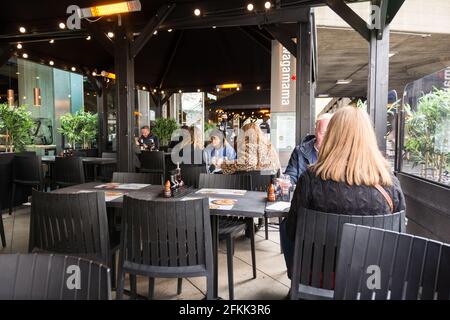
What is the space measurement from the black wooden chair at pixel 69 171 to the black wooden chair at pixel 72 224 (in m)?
3.22

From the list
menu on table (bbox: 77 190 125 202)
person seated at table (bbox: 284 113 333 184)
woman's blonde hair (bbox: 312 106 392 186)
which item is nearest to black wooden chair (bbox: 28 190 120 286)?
menu on table (bbox: 77 190 125 202)

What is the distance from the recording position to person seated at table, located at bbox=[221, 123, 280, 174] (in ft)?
14.9


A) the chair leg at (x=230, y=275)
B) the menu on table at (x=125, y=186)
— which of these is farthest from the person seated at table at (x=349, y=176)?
the menu on table at (x=125, y=186)

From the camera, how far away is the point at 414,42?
8867 mm

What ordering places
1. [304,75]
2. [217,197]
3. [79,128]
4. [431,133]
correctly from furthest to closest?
[79,128] → [304,75] → [431,133] → [217,197]

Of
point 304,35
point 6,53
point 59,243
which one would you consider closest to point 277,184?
point 59,243

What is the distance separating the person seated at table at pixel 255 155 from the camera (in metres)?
4.53

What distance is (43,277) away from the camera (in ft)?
3.74

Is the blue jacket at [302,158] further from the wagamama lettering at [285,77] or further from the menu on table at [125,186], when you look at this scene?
the wagamama lettering at [285,77]

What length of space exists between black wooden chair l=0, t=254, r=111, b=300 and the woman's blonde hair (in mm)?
1381

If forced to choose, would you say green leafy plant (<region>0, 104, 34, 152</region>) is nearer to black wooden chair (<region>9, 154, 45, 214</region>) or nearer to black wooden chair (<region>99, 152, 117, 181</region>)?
black wooden chair (<region>9, 154, 45, 214</region>)

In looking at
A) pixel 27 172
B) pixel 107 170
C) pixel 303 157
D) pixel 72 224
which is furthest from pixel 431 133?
pixel 107 170

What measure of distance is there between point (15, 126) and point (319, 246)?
21.1ft

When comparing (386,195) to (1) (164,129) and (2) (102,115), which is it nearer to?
(2) (102,115)
